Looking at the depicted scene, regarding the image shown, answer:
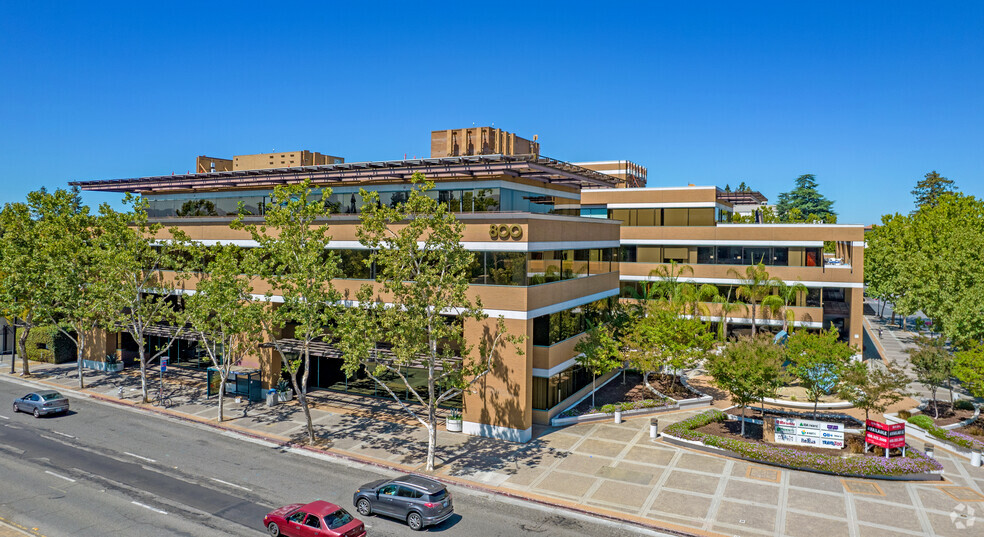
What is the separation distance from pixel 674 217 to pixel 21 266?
58245 mm

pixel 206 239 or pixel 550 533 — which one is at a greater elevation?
pixel 206 239

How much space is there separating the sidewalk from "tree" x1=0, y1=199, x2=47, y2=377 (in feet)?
62.0

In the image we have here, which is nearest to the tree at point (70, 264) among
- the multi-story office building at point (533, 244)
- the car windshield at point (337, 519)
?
the multi-story office building at point (533, 244)

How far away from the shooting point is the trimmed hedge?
56.7 m

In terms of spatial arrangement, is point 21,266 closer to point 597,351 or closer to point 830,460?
point 597,351

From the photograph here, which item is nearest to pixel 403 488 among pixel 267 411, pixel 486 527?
pixel 486 527

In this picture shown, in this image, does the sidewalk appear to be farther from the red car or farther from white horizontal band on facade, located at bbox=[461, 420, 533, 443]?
the red car

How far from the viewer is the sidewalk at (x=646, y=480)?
81.3 feet

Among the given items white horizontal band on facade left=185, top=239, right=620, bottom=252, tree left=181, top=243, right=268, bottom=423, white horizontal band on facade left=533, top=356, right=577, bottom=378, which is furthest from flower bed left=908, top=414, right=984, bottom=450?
tree left=181, top=243, right=268, bottom=423

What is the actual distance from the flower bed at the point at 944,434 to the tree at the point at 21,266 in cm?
6296

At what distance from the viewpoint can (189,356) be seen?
54.4m

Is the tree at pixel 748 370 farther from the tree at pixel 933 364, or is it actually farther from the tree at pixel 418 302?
the tree at pixel 418 302

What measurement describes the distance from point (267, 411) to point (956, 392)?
52125mm

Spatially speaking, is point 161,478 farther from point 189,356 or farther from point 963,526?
point 963,526
